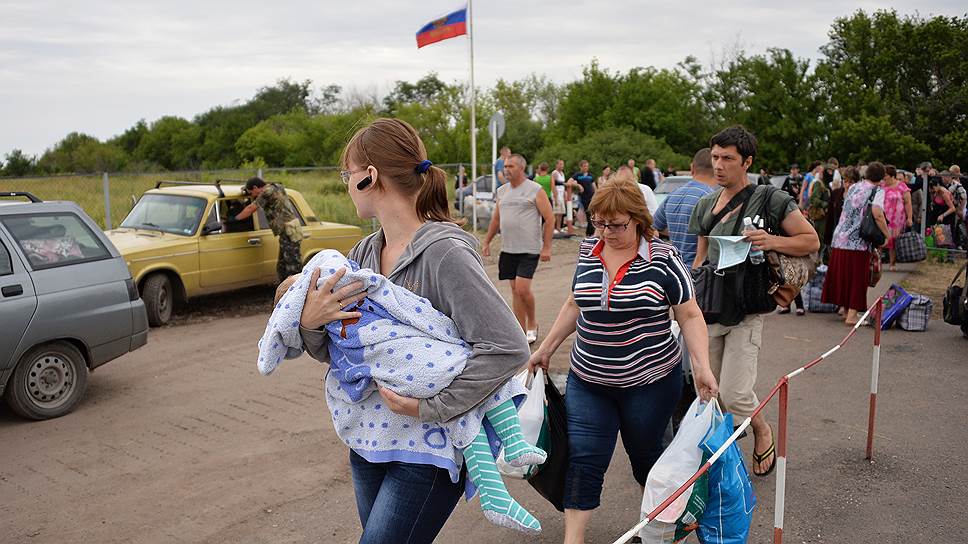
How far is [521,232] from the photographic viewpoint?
8711 mm

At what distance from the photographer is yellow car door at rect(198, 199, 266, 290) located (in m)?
11.1

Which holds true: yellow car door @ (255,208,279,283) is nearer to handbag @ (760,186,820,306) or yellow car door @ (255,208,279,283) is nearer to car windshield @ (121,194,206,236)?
car windshield @ (121,194,206,236)

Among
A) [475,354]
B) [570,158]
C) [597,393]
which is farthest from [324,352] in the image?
[570,158]

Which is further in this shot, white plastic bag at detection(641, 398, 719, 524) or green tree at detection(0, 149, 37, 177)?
green tree at detection(0, 149, 37, 177)

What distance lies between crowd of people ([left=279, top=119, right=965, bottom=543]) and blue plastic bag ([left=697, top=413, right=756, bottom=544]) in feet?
1.25

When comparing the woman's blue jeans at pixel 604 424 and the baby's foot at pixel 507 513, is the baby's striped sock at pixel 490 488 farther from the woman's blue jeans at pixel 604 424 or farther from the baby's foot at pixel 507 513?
the woman's blue jeans at pixel 604 424

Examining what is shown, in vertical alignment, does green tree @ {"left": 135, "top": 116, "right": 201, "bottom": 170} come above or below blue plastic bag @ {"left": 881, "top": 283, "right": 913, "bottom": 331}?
above

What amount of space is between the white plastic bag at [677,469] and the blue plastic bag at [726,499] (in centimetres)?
6

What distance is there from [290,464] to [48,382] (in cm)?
268

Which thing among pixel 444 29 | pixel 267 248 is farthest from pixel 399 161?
pixel 444 29

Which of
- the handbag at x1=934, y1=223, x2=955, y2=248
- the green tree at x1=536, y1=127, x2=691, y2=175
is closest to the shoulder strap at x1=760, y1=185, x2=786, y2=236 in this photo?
the handbag at x1=934, y1=223, x2=955, y2=248

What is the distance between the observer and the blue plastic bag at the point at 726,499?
11.3 ft

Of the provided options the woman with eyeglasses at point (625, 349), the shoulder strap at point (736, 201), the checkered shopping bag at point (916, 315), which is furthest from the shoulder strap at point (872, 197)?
the woman with eyeglasses at point (625, 349)

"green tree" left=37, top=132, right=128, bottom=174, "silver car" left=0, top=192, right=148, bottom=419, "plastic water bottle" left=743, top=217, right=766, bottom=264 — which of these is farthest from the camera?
"green tree" left=37, top=132, right=128, bottom=174
